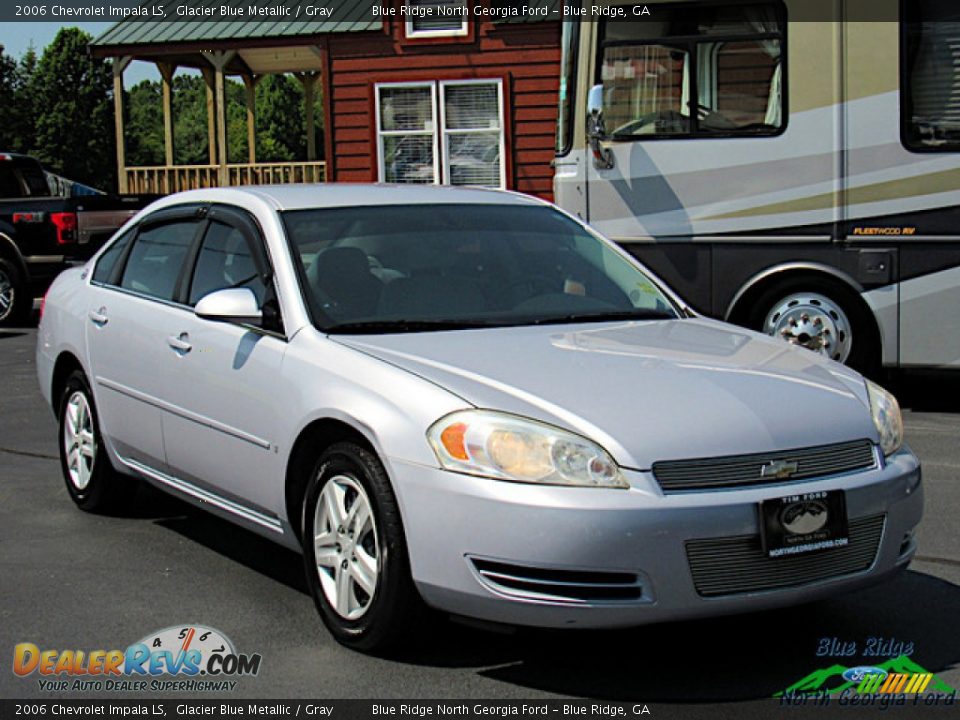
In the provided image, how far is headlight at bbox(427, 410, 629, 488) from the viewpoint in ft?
13.8

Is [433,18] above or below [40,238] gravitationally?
above

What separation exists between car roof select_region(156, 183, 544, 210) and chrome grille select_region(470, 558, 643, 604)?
213cm

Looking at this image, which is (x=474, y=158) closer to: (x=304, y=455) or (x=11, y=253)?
(x=11, y=253)

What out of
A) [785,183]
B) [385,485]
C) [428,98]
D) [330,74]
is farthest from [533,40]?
[385,485]

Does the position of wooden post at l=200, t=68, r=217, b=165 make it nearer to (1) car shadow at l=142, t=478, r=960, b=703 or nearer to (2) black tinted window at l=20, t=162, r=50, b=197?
(2) black tinted window at l=20, t=162, r=50, b=197

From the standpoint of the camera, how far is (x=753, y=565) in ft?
13.9

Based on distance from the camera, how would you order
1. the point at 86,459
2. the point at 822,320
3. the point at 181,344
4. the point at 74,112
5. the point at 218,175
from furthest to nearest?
the point at 74,112 < the point at 218,175 < the point at 822,320 < the point at 86,459 < the point at 181,344

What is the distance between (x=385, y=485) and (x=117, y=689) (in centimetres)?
102

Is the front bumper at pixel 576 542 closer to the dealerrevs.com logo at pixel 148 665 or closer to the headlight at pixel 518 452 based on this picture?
the headlight at pixel 518 452

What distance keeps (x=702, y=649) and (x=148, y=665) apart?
5.85 ft

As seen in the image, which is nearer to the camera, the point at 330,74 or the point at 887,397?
the point at 887,397

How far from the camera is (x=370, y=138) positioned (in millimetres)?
24500

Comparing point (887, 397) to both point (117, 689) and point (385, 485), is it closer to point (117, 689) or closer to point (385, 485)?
point (385, 485)

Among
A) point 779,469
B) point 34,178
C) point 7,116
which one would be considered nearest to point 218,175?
A: point 34,178
